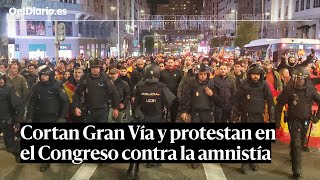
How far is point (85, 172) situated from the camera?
7.35 meters

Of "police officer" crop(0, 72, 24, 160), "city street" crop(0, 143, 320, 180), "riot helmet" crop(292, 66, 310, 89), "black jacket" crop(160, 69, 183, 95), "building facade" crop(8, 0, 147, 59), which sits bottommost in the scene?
"city street" crop(0, 143, 320, 180)

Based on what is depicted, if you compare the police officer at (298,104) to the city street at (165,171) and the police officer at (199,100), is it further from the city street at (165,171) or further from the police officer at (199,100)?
the police officer at (199,100)

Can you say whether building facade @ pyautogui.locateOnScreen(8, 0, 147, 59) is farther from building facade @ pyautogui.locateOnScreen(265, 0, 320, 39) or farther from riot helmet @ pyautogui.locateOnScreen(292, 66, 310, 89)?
riot helmet @ pyautogui.locateOnScreen(292, 66, 310, 89)

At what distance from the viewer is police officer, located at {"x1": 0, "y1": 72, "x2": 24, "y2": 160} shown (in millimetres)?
7559

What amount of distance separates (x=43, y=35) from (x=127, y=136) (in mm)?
42656

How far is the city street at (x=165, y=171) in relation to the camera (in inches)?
276

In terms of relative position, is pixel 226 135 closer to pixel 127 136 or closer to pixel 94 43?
pixel 127 136

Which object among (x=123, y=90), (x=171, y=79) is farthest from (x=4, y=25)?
(x=123, y=90)

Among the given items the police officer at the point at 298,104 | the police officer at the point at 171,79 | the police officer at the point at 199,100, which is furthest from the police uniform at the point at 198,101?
the police officer at the point at 171,79

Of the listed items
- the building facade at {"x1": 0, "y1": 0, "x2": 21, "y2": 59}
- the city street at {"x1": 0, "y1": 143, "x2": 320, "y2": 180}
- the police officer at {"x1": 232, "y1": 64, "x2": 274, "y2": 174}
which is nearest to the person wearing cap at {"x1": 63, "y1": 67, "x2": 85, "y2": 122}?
the city street at {"x1": 0, "y1": 143, "x2": 320, "y2": 180}

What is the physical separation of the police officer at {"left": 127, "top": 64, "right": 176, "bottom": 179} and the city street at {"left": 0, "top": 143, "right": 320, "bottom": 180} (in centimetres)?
51

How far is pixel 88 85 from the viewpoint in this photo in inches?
293

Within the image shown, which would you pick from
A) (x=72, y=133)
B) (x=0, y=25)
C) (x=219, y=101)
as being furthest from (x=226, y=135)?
(x=0, y=25)

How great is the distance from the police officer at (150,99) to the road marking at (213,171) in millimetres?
1335
